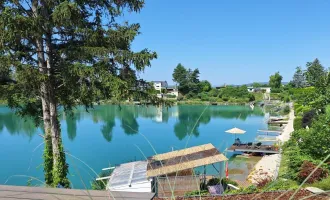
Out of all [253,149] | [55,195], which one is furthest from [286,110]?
[55,195]

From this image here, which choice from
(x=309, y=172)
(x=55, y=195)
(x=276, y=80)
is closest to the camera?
(x=55, y=195)

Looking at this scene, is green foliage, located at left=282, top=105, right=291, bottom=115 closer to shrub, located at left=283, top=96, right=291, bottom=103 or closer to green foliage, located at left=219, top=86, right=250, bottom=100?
shrub, located at left=283, top=96, right=291, bottom=103

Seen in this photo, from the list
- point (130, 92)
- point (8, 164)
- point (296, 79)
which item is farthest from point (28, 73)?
point (296, 79)

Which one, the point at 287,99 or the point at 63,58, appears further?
the point at 287,99

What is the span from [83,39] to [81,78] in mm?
1428

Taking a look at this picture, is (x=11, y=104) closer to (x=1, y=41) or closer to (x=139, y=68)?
(x=1, y=41)

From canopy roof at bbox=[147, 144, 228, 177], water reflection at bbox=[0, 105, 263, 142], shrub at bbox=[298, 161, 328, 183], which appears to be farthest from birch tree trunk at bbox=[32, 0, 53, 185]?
shrub at bbox=[298, 161, 328, 183]

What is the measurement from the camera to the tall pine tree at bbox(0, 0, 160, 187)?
697 cm

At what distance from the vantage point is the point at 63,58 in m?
7.75

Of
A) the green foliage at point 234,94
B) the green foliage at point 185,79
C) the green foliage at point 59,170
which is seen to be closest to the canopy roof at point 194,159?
the green foliage at point 59,170

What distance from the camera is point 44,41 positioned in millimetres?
7910

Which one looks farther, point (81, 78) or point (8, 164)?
point (8, 164)

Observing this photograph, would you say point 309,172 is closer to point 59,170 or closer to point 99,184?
point 99,184

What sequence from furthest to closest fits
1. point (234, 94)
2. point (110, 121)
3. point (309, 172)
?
point (234, 94)
point (110, 121)
point (309, 172)
